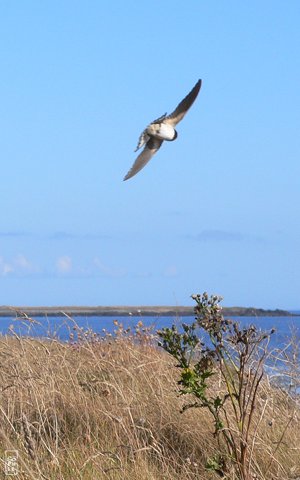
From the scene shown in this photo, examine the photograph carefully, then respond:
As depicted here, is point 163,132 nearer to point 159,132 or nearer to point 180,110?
point 159,132

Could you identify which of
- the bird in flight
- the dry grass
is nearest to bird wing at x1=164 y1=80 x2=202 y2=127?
the bird in flight

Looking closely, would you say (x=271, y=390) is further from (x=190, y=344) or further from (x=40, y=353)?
(x=190, y=344)

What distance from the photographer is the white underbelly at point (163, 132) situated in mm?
5875

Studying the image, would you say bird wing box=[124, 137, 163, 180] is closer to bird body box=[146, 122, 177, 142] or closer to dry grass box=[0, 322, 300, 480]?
bird body box=[146, 122, 177, 142]

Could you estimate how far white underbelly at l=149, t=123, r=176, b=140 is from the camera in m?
5.88

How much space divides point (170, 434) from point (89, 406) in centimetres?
70

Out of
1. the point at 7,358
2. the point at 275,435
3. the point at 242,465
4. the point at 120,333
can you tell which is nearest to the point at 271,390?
the point at 275,435

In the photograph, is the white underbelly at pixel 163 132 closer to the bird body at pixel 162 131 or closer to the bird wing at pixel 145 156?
the bird body at pixel 162 131

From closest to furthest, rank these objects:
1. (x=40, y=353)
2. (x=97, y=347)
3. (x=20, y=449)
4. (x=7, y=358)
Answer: (x=20, y=449)
(x=7, y=358)
(x=40, y=353)
(x=97, y=347)

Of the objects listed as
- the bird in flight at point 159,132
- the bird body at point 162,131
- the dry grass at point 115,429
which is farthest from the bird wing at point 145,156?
the dry grass at point 115,429

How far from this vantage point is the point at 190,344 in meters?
5.16

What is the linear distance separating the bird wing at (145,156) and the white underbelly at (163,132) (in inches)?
6.1

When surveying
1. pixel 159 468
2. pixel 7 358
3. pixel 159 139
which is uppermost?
pixel 159 139

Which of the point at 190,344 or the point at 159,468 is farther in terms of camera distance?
the point at 159,468
